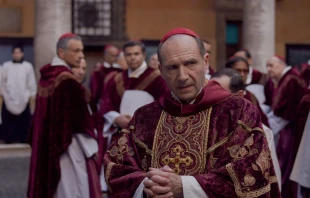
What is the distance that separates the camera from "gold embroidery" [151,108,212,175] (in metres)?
3.96

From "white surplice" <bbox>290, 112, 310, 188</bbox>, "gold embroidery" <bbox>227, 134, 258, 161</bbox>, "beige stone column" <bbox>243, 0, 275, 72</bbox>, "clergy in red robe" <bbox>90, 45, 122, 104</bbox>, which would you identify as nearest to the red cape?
"white surplice" <bbox>290, 112, 310, 188</bbox>

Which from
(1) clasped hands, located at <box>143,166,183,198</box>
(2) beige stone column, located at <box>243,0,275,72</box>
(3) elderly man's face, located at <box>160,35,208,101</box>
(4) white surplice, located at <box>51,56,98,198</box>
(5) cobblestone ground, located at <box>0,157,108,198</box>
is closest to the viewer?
(1) clasped hands, located at <box>143,166,183,198</box>

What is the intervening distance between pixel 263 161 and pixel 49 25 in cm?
948

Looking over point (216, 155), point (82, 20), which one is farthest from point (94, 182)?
point (82, 20)

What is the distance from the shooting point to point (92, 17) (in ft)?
56.6

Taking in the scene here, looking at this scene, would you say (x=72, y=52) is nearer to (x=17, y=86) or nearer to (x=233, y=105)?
(x=233, y=105)

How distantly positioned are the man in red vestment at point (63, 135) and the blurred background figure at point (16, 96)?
23.6 ft

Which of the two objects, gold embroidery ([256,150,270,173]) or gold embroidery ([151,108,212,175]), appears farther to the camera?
gold embroidery ([151,108,212,175])

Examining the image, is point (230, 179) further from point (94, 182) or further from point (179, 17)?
point (179, 17)

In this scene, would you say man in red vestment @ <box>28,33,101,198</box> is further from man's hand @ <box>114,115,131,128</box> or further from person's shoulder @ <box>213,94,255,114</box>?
person's shoulder @ <box>213,94,255,114</box>

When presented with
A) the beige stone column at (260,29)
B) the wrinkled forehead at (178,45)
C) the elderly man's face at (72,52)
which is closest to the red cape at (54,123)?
the elderly man's face at (72,52)

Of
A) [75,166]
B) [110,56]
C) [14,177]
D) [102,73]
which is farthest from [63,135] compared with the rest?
[110,56]

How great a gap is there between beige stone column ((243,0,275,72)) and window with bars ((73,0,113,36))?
12.6 feet

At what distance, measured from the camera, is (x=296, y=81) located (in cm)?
995
